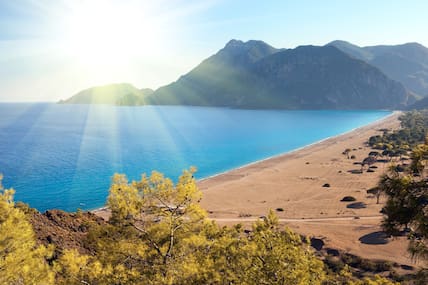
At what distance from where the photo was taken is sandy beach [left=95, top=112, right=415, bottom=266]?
37531mm

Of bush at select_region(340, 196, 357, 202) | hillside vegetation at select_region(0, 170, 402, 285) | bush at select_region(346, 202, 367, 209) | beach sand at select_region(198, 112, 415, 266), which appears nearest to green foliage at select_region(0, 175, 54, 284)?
hillside vegetation at select_region(0, 170, 402, 285)

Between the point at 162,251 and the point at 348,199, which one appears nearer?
the point at 162,251

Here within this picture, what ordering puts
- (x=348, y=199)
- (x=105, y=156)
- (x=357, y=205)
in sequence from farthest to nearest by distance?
(x=105, y=156), (x=348, y=199), (x=357, y=205)

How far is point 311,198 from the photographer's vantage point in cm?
5825

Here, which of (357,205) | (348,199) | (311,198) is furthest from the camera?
(311,198)

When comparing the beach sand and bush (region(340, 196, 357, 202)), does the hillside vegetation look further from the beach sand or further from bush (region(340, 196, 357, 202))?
bush (region(340, 196, 357, 202))

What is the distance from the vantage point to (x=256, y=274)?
10.2 metres

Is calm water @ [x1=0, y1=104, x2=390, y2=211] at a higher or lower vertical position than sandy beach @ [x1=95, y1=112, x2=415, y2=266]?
higher

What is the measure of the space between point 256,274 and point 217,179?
69569 millimetres

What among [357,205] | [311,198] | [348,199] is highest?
[348,199]

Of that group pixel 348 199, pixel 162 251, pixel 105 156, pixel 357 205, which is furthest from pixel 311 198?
pixel 105 156

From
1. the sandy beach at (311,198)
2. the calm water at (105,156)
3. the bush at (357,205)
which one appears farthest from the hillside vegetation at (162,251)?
the calm water at (105,156)

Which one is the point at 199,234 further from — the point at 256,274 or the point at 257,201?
the point at 257,201

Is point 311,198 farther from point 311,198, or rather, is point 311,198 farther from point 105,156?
point 105,156
